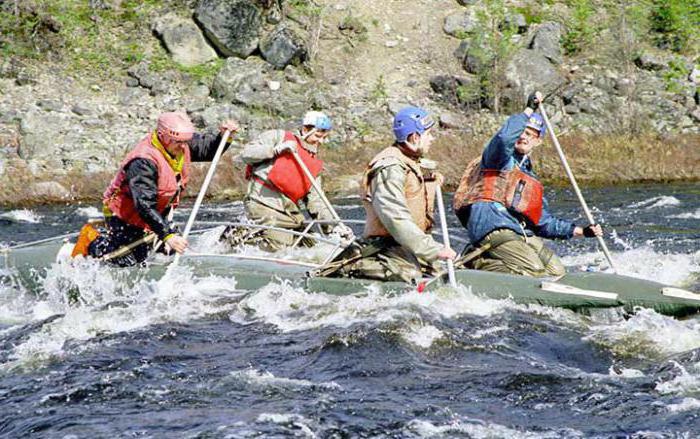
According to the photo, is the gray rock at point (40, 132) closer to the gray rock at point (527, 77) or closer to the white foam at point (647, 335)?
the gray rock at point (527, 77)

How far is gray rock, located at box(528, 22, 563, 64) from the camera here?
28.9 metres

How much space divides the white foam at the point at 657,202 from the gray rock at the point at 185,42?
596 inches

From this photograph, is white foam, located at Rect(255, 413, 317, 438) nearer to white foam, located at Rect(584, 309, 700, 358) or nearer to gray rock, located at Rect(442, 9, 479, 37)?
white foam, located at Rect(584, 309, 700, 358)

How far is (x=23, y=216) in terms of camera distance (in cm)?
1858

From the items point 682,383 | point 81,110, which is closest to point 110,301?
point 682,383

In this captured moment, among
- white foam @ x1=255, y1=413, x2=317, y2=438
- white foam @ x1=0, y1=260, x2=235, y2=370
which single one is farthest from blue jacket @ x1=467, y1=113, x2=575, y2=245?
white foam @ x1=255, y1=413, x2=317, y2=438

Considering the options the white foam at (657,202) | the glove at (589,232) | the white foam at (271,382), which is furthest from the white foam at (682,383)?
the white foam at (657,202)

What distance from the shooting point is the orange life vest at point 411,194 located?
329 inches

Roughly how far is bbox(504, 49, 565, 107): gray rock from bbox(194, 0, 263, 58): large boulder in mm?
7827

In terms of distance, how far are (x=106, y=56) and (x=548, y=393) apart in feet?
81.4

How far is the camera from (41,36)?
28.6 m

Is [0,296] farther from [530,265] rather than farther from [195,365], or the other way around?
[530,265]

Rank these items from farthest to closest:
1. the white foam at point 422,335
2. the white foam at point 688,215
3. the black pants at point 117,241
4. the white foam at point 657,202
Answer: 1. the white foam at point 657,202
2. the white foam at point 688,215
3. the black pants at point 117,241
4. the white foam at point 422,335

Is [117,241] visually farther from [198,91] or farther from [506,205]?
[198,91]
